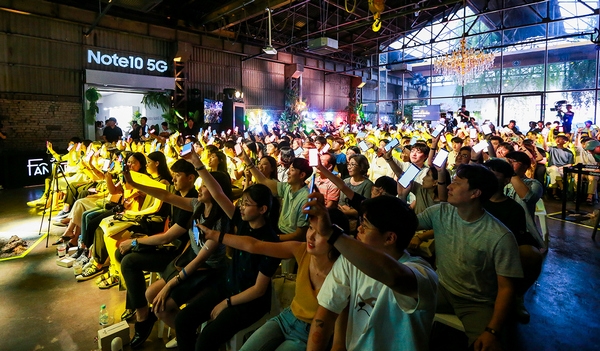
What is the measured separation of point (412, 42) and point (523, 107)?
5.63 meters

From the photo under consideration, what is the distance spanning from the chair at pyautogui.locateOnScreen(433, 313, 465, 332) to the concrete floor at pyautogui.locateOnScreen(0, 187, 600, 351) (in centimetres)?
16

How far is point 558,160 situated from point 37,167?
494 inches

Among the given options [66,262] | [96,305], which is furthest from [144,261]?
[66,262]

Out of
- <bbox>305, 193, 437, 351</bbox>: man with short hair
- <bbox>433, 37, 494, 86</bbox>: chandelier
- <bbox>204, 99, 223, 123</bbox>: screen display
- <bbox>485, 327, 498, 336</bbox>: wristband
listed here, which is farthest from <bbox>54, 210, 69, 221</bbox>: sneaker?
<bbox>433, 37, 494, 86</bbox>: chandelier

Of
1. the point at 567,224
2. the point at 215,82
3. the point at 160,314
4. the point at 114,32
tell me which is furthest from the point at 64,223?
the point at 215,82

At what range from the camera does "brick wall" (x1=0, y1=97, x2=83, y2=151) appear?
1037 centimetres

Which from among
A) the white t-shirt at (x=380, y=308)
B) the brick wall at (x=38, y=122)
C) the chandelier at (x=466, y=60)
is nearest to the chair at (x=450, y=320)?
the white t-shirt at (x=380, y=308)

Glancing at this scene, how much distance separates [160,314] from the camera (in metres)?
2.51

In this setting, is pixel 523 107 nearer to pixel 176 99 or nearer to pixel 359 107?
pixel 359 107

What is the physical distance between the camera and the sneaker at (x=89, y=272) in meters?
3.87

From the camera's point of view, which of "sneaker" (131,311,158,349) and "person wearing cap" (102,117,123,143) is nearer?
"sneaker" (131,311,158,349)

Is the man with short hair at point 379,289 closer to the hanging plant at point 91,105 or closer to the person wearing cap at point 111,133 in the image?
the person wearing cap at point 111,133

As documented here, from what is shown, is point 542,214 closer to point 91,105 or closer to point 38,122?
point 91,105

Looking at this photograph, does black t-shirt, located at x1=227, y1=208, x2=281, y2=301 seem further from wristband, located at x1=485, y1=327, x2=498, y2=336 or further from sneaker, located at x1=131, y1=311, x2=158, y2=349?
wristband, located at x1=485, y1=327, x2=498, y2=336
